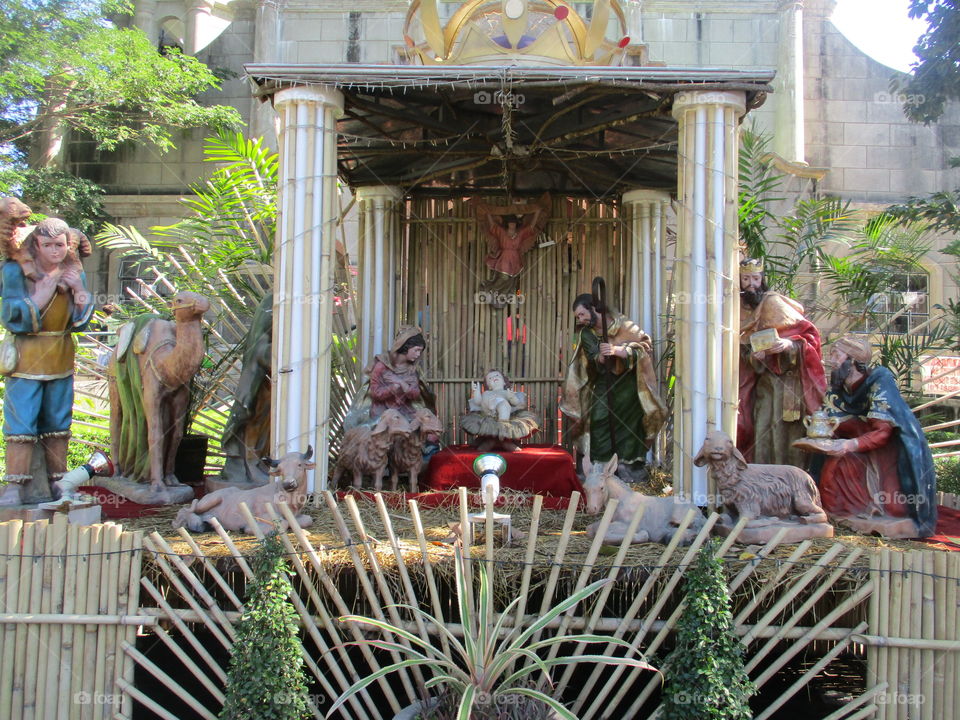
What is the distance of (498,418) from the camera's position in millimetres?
8430

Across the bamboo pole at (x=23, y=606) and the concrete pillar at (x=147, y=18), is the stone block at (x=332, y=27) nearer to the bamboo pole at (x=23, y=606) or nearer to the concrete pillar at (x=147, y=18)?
the concrete pillar at (x=147, y=18)

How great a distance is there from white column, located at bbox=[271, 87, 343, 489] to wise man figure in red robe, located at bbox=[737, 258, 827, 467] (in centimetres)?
328

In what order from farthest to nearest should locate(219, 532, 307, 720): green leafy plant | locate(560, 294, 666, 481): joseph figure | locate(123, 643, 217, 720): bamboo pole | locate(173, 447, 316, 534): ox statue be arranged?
locate(560, 294, 666, 481): joseph figure, locate(173, 447, 316, 534): ox statue, locate(123, 643, 217, 720): bamboo pole, locate(219, 532, 307, 720): green leafy plant

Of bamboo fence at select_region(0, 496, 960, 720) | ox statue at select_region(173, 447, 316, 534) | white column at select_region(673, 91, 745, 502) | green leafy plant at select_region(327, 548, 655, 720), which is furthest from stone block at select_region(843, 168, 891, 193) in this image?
green leafy plant at select_region(327, 548, 655, 720)

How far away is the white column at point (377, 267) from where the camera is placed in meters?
9.60

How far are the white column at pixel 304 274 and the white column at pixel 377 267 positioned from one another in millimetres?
2389

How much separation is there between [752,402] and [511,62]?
11.1ft

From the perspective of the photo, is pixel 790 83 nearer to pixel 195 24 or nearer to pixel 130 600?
pixel 195 24

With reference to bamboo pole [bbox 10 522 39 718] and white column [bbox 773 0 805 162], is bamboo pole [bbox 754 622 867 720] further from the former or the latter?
white column [bbox 773 0 805 162]

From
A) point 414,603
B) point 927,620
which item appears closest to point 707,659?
point 927,620

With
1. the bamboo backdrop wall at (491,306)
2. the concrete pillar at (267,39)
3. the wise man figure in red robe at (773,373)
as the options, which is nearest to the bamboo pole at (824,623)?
the wise man figure in red robe at (773,373)

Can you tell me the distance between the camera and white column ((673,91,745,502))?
681 centimetres

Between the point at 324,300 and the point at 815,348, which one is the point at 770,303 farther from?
the point at 324,300

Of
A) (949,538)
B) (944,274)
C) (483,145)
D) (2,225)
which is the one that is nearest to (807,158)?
(944,274)
